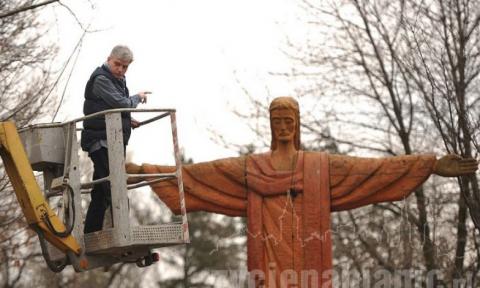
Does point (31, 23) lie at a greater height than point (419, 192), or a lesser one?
greater

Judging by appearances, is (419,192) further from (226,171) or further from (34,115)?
(226,171)

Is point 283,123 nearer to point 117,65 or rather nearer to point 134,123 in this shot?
point 134,123

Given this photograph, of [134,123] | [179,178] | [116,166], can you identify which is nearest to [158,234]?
[179,178]

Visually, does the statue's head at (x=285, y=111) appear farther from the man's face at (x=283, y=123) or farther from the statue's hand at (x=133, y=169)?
the statue's hand at (x=133, y=169)

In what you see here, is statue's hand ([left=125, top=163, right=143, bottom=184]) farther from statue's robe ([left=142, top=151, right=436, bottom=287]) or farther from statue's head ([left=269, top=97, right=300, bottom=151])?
statue's head ([left=269, top=97, right=300, bottom=151])

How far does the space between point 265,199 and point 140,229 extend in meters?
1.64

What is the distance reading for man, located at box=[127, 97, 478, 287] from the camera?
14906 millimetres

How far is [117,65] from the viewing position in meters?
14.4

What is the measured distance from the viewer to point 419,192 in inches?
945

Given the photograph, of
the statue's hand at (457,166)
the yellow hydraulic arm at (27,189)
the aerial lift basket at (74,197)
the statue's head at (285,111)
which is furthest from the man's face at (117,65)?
the statue's hand at (457,166)

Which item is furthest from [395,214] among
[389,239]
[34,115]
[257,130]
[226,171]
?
[226,171]

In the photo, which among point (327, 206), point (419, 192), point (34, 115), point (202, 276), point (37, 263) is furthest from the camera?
point (202, 276)

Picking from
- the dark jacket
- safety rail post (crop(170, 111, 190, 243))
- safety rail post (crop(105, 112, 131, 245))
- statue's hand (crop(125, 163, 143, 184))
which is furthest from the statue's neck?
safety rail post (crop(105, 112, 131, 245))

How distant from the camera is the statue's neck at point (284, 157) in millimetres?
15266
